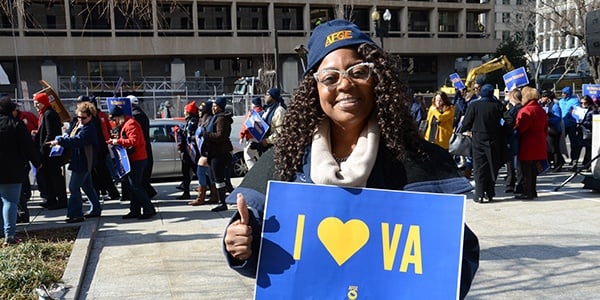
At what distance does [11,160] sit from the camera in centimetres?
673

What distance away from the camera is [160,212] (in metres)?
9.13

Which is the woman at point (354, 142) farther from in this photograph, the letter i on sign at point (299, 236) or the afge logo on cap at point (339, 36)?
the letter i on sign at point (299, 236)

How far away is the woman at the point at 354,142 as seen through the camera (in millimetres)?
1960

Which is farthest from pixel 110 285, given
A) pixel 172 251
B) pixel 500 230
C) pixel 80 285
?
pixel 500 230

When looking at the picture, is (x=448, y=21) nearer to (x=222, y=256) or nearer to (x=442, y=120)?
(x=442, y=120)

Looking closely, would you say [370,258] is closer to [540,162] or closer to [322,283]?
[322,283]

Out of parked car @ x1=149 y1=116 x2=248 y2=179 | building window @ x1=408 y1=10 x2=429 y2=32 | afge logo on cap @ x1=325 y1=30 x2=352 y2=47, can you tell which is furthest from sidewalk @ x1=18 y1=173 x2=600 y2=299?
building window @ x1=408 y1=10 x2=429 y2=32

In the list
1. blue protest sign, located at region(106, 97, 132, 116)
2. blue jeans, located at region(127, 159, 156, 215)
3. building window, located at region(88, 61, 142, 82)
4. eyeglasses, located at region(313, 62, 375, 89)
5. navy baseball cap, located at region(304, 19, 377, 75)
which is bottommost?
blue jeans, located at region(127, 159, 156, 215)

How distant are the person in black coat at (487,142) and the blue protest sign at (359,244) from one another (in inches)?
294

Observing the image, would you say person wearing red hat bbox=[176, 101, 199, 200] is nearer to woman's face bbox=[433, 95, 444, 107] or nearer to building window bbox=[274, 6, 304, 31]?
woman's face bbox=[433, 95, 444, 107]

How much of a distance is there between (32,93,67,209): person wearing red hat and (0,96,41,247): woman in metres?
1.94

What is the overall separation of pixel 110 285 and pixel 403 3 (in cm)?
4648

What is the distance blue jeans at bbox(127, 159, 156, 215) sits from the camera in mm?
8344

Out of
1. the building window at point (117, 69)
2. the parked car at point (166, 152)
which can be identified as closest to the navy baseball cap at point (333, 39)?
the parked car at point (166, 152)
